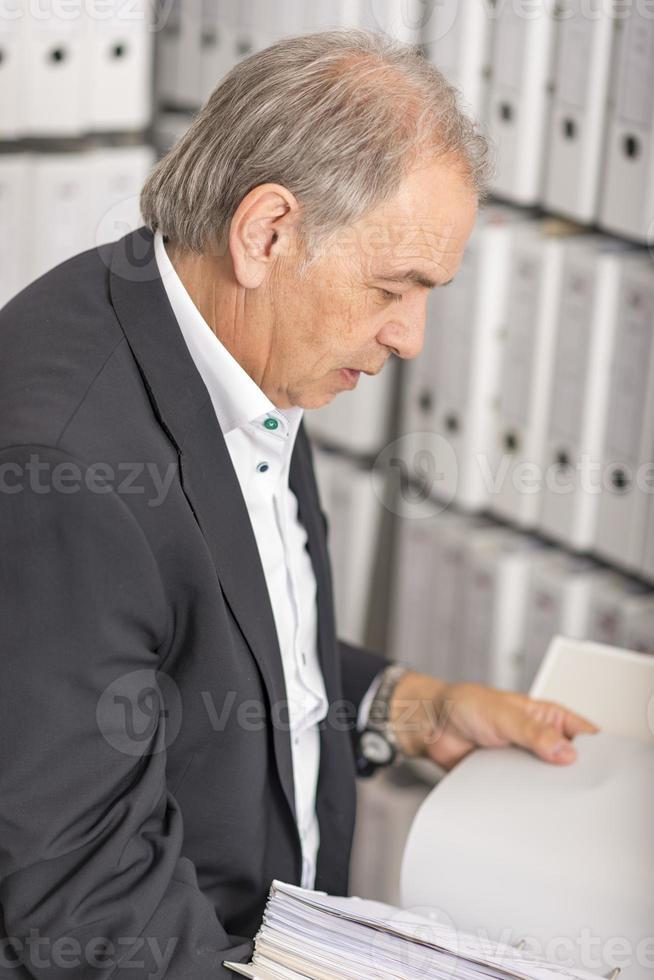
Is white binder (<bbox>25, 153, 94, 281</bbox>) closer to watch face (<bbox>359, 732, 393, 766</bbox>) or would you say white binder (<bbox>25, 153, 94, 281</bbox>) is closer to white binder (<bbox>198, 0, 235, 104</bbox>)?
white binder (<bbox>198, 0, 235, 104</bbox>)

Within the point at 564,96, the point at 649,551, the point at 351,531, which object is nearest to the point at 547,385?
the point at 649,551

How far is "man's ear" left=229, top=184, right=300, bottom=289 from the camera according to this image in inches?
36.4

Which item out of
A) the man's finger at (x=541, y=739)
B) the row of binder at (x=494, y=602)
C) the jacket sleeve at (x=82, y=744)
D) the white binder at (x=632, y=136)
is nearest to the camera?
the jacket sleeve at (x=82, y=744)

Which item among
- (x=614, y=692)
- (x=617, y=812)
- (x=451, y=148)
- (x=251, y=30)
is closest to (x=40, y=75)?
(x=251, y=30)

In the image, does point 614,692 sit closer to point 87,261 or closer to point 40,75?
point 87,261

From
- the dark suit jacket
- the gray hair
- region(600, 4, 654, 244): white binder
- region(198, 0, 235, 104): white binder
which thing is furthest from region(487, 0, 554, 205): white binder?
the dark suit jacket

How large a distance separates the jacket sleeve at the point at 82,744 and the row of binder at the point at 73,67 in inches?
43.9

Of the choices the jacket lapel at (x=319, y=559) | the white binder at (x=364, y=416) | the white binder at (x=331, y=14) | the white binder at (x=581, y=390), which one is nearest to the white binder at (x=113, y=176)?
the white binder at (x=331, y=14)

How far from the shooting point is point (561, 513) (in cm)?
166

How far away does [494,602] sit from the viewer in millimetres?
1736

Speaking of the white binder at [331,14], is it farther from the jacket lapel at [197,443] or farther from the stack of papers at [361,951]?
the stack of papers at [361,951]

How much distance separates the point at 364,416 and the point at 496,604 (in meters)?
0.37

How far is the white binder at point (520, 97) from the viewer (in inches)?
61.1

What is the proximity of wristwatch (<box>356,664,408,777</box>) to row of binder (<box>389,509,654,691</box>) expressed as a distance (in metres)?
0.42
